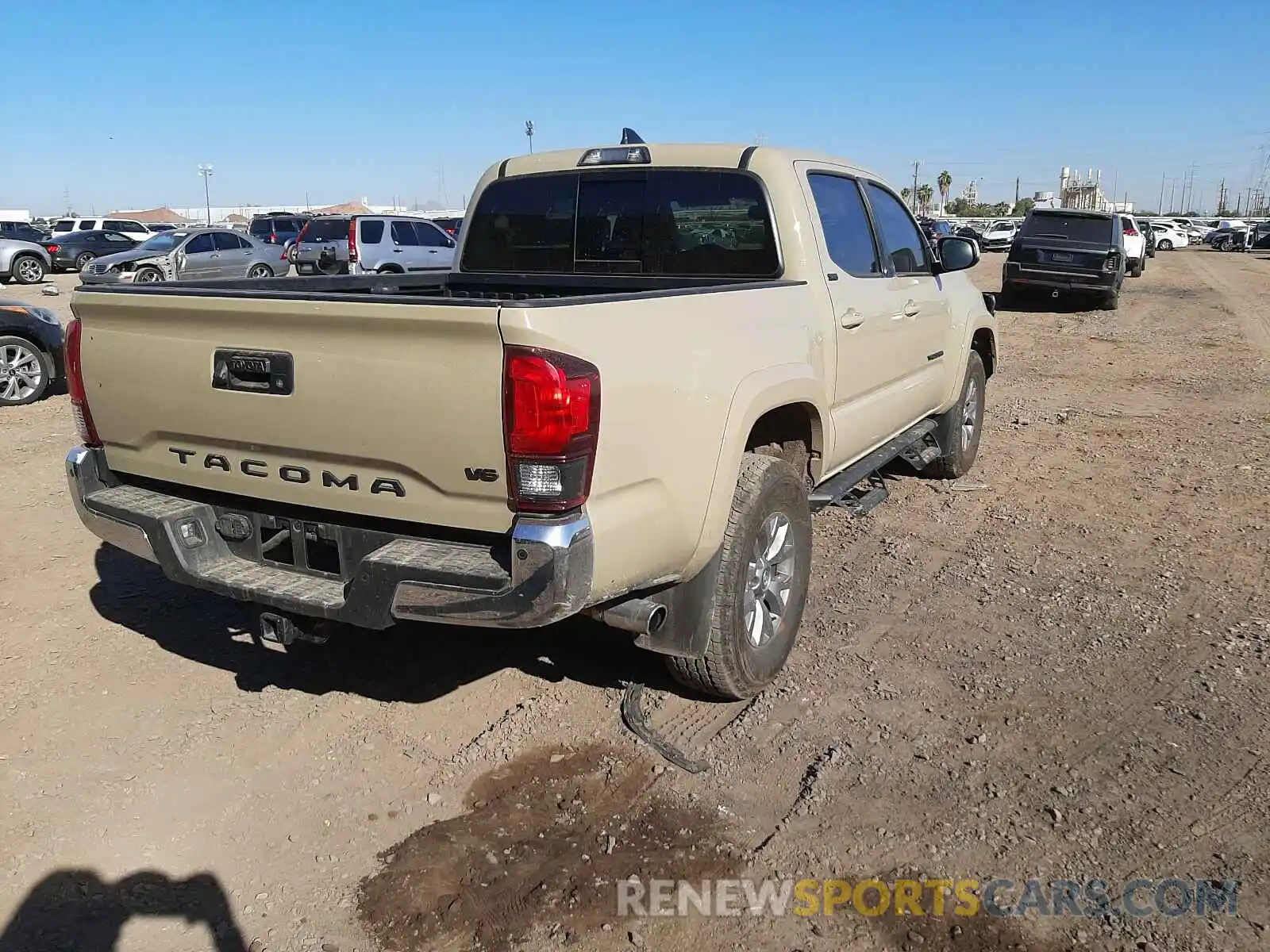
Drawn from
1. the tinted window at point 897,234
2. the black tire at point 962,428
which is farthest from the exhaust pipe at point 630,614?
the black tire at point 962,428

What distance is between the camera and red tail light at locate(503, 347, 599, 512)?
8.59 ft

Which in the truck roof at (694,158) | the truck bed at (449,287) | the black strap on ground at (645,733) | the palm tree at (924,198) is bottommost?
the black strap on ground at (645,733)

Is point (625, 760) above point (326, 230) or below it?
below

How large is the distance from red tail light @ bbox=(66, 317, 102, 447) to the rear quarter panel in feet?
6.02

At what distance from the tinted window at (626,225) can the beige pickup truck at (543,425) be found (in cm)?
1

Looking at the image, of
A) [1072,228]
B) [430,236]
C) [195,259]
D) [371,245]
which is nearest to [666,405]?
[1072,228]

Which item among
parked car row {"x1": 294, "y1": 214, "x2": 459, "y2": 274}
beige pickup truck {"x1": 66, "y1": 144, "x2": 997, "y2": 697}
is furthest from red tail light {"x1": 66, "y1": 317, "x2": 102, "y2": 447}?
parked car row {"x1": 294, "y1": 214, "x2": 459, "y2": 274}

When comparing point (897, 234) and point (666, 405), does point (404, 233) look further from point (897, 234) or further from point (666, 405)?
point (666, 405)

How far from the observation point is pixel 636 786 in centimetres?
328

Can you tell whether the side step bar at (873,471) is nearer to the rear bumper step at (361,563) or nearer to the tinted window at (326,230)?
the rear bumper step at (361,563)

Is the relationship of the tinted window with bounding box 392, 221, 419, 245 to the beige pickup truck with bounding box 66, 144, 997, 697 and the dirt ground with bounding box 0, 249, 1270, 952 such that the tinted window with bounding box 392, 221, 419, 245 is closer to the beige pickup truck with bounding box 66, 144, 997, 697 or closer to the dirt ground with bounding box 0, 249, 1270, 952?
the dirt ground with bounding box 0, 249, 1270, 952

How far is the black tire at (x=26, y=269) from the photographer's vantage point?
1047 inches

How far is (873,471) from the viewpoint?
5418 mm

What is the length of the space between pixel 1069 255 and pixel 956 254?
46.4 feet
